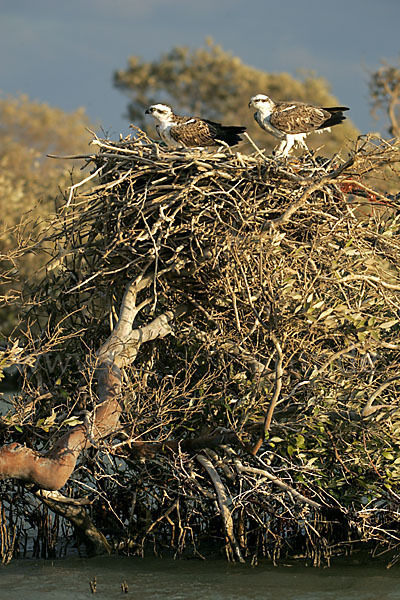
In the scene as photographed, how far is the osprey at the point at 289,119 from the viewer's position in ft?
27.7

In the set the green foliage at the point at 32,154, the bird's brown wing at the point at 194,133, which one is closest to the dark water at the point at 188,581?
the bird's brown wing at the point at 194,133

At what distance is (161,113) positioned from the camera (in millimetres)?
8453

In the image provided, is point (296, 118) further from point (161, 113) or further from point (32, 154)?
point (32, 154)

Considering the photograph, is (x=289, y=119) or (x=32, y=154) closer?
(x=289, y=119)

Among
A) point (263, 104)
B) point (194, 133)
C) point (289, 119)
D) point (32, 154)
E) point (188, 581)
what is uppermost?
point (32, 154)

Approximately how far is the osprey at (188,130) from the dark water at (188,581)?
358cm

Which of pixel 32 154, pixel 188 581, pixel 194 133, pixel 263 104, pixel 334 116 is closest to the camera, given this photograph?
pixel 188 581

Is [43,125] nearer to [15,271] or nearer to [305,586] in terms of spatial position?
[15,271]

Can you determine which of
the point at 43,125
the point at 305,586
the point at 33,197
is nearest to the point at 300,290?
the point at 305,586

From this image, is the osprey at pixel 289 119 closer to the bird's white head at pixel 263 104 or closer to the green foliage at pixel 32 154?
the bird's white head at pixel 263 104

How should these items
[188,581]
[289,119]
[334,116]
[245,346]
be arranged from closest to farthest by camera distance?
[188,581]
[245,346]
[289,119]
[334,116]

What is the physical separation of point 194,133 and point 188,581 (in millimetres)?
3776

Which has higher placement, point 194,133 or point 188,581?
point 194,133

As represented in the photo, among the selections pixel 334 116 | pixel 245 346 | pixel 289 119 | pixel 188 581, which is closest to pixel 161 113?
pixel 289 119
